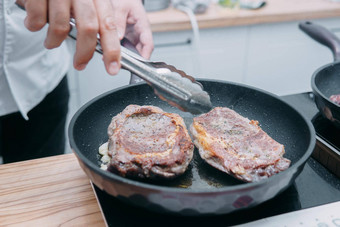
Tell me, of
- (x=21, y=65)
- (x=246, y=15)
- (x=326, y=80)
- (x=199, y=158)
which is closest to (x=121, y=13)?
(x=21, y=65)

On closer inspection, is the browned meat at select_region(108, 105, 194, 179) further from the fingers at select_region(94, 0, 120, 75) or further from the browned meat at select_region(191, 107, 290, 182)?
the fingers at select_region(94, 0, 120, 75)

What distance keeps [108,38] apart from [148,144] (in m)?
0.28

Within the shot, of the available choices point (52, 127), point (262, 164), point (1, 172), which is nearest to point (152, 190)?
Answer: point (262, 164)

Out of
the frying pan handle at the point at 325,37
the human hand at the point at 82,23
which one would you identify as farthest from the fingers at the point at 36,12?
the frying pan handle at the point at 325,37

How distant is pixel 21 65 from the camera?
119 cm

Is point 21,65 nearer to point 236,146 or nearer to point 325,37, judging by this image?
point 236,146

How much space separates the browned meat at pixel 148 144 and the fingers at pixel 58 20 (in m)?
0.26

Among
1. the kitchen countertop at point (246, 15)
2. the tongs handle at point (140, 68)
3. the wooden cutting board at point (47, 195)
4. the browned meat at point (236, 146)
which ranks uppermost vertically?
the tongs handle at point (140, 68)

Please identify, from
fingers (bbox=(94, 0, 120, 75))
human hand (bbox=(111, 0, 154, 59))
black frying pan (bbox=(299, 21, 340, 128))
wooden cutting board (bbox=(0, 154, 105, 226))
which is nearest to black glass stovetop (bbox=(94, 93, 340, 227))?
wooden cutting board (bbox=(0, 154, 105, 226))

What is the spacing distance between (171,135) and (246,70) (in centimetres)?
156

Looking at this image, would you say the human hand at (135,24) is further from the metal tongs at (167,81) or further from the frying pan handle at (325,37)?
the frying pan handle at (325,37)

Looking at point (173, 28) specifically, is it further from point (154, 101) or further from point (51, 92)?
point (154, 101)

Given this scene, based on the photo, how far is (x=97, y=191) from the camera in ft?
2.44

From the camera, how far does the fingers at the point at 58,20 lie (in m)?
0.64
